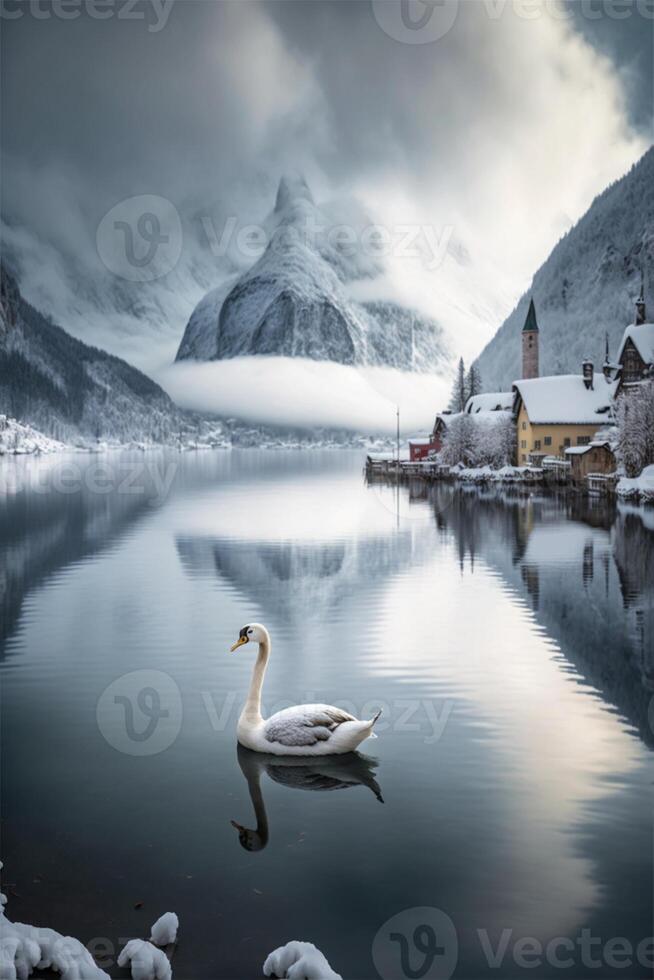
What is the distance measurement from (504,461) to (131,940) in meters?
95.9

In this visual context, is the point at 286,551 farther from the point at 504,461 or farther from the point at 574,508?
the point at 504,461

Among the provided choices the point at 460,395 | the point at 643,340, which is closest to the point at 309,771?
the point at 643,340

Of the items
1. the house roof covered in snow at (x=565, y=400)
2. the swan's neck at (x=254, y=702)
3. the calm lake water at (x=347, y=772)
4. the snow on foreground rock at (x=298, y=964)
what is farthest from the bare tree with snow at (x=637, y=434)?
the snow on foreground rock at (x=298, y=964)

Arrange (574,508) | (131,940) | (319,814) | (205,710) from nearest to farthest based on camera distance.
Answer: (131,940) < (319,814) < (205,710) < (574,508)

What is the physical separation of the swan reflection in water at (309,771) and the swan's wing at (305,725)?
273 millimetres

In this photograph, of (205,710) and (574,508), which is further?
(574,508)

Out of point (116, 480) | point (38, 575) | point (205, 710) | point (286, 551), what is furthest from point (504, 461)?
point (205, 710)

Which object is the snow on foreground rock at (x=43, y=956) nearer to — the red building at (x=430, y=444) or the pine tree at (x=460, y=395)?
the red building at (x=430, y=444)

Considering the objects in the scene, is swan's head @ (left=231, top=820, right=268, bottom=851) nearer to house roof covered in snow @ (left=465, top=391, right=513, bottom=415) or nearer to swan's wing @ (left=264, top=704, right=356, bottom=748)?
swan's wing @ (left=264, top=704, right=356, bottom=748)

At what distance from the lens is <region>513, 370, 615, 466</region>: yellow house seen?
95750 mm

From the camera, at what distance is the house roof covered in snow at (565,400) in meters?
96.0

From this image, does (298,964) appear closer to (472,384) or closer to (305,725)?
(305,725)

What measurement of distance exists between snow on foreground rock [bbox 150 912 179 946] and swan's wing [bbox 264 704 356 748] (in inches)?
170

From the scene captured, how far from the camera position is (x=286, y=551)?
37844mm
